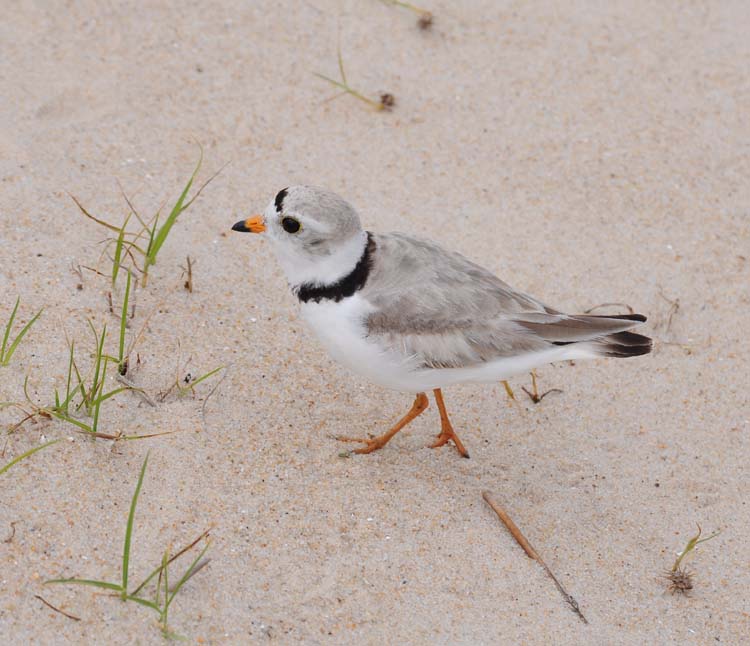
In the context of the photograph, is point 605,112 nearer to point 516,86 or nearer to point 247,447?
point 516,86

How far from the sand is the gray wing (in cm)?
62

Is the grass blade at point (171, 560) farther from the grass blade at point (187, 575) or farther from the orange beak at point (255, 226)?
the orange beak at point (255, 226)

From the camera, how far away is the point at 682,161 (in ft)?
18.6

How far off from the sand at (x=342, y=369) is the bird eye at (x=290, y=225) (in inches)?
29.8

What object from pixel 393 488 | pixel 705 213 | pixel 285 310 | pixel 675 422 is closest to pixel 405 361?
pixel 393 488

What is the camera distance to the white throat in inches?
148

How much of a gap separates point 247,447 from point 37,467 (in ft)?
2.60

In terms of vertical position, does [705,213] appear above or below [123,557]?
above

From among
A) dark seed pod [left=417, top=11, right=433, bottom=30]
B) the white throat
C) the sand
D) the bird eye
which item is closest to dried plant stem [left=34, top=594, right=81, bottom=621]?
the sand

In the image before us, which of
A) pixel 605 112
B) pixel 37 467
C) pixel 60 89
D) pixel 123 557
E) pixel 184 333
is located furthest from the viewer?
pixel 605 112

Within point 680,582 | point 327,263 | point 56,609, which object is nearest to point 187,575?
point 56,609

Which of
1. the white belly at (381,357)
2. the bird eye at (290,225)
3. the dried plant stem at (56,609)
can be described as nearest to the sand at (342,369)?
the dried plant stem at (56,609)

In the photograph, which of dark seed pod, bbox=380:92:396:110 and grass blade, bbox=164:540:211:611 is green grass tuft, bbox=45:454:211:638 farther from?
dark seed pod, bbox=380:92:396:110

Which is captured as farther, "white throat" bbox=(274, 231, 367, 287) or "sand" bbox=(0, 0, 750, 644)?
"white throat" bbox=(274, 231, 367, 287)
